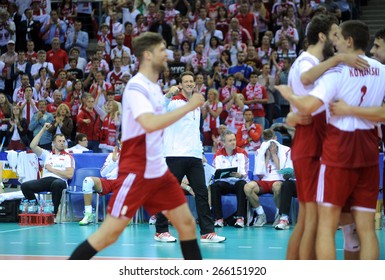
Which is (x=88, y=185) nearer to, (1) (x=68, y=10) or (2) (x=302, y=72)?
(2) (x=302, y=72)

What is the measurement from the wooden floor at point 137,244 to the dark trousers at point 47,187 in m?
0.70

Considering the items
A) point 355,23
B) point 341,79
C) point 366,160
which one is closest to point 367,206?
point 366,160

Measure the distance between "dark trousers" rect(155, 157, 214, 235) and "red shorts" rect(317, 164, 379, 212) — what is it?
13.5 ft

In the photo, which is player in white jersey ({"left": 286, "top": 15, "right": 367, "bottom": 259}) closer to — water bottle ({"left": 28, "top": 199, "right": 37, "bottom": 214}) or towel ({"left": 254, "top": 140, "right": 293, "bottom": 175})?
towel ({"left": 254, "top": 140, "right": 293, "bottom": 175})

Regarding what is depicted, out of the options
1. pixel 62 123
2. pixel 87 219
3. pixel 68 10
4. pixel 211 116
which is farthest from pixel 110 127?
pixel 68 10

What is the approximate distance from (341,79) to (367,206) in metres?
1.06

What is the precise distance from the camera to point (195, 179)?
10.5 m

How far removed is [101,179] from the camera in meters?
13.5

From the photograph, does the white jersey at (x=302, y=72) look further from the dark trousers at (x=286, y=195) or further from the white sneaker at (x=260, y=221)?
the white sneaker at (x=260, y=221)

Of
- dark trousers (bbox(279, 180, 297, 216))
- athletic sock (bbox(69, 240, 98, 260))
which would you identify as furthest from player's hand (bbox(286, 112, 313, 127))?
dark trousers (bbox(279, 180, 297, 216))

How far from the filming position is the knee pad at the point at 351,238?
22.6 ft

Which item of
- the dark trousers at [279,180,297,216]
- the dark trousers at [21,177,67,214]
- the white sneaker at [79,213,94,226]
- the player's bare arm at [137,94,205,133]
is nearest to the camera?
the player's bare arm at [137,94,205,133]

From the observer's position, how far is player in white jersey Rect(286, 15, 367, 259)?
6547mm

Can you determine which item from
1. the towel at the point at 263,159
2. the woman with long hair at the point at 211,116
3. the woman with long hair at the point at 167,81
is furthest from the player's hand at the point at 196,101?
the woman with long hair at the point at 167,81
